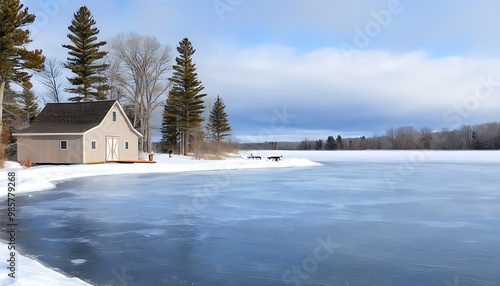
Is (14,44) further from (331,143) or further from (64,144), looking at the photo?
(331,143)

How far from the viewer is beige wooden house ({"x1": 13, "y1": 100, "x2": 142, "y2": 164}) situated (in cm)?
2845

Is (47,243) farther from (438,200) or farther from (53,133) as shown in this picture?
(53,133)

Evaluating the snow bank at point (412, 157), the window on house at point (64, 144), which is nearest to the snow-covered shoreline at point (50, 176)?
the window on house at point (64, 144)

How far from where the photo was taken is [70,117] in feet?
105

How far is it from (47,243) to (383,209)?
8360 mm

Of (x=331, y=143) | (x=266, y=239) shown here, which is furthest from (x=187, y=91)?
(x=331, y=143)

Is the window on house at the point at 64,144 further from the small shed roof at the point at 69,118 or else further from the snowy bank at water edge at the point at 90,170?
the snowy bank at water edge at the point at 90,170

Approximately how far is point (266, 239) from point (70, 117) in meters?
29.4

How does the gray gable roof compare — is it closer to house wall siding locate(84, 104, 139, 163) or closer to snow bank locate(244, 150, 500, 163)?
house wall siding locate(84, 104, 139, 163)

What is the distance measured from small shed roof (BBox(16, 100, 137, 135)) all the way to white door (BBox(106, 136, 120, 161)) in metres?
1.75

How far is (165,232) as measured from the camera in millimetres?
7754

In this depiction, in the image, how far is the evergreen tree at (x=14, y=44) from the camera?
92.4ft

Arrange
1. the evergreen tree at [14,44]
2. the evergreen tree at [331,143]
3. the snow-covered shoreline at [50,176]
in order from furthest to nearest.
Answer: the evergreen tree at [331,143], the evergreen tree at [14,44], the snow-covered shoreline at [50,176]

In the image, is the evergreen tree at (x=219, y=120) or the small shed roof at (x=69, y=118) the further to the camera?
the evergreen tree at (x=219, y=120)
